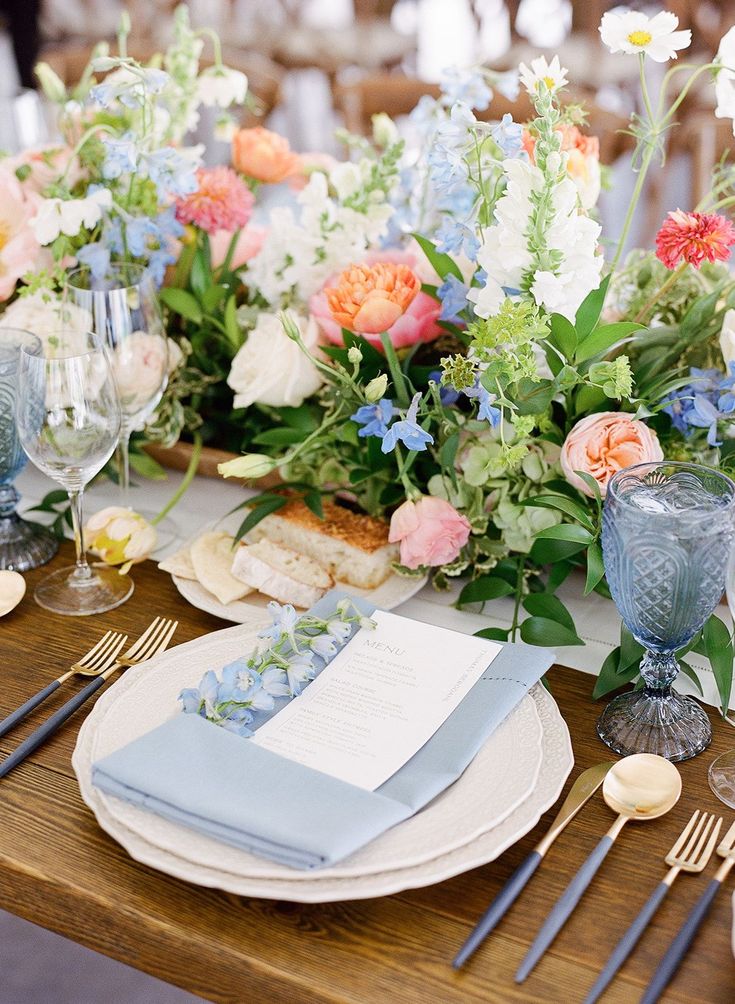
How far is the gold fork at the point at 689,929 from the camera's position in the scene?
0.68 metres

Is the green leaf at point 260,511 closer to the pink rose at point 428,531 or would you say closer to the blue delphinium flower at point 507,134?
the pink rose at point 428,531

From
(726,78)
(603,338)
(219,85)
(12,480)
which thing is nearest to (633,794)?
(603,338)

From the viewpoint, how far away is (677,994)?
0.68 metres

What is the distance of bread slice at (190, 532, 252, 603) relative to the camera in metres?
1.10

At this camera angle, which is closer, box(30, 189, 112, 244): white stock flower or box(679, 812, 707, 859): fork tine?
box(679, 812, 707, 859): fork tine

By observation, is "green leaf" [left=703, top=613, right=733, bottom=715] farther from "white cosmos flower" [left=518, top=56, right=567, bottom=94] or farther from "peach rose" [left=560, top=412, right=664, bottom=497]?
"white cosmos flower" [left=518, top=56, right=567, bottom=94]

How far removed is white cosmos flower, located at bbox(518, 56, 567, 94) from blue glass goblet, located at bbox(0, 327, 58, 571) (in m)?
0.53

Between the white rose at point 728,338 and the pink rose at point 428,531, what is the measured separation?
0.30 metres

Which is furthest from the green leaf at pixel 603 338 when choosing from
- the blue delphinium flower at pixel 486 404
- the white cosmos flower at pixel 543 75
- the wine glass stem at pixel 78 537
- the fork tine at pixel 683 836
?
the wine glass stem at pixel 78 537

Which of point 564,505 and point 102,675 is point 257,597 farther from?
point 564,505

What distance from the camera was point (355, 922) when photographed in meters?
0.73

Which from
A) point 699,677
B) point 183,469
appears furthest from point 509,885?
point 183,469

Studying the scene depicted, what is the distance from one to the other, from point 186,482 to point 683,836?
29.8 inches

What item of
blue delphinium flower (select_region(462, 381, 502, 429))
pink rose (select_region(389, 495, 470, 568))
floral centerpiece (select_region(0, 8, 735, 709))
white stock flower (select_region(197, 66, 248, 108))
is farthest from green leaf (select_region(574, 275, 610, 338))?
white stock flower (select_region(197, 66, 248, 108))
